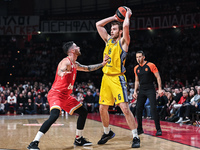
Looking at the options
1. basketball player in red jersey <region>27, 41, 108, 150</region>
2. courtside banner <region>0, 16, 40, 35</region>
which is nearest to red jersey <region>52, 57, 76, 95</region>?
basketball player in red jersey <region>27, 41, 108, 150</region>

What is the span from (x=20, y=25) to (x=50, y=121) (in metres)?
18.0

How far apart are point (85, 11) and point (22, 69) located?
937 centimetres

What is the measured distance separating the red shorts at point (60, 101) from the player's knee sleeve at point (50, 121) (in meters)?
0.10

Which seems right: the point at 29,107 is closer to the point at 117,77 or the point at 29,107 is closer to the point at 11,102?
the point at 11,102

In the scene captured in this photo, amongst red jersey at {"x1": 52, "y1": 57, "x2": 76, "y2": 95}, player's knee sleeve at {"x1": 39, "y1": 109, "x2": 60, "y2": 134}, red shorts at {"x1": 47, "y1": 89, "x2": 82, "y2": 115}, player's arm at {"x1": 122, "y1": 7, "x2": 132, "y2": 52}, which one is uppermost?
player's arm at {"x1": 122, "y1": 7, "x2": 132, "y2": 52}

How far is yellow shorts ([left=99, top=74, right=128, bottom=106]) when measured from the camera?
190 inches

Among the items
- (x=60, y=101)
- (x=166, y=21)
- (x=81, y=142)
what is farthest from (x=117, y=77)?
(x=166, y=21)

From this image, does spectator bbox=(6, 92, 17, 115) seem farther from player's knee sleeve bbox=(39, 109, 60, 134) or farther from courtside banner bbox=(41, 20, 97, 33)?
player's knee sleeve bbox=(39, 109, 60, 134)

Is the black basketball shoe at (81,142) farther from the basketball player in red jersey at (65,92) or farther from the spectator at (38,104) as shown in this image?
the spectator at (38,104)

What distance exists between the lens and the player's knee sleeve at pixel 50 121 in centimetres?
434

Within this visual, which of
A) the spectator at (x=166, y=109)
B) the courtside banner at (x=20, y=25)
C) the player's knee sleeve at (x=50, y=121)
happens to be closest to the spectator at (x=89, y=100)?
the spectator at (x=166, y=109)

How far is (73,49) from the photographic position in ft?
16.1

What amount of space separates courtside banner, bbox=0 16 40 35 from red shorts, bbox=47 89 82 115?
1706 cm

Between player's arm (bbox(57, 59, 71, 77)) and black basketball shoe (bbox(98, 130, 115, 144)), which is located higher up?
player's arm (bbox(57, 59, 71, 77))
